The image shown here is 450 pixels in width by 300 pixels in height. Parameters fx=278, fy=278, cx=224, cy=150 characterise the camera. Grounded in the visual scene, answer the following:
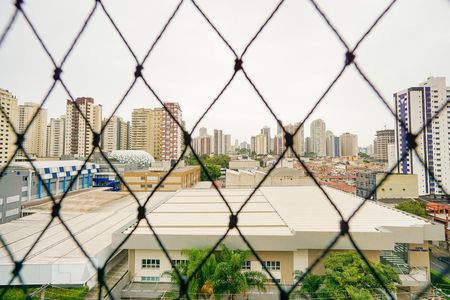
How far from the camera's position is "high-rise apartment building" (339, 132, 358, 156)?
17625 millimetres

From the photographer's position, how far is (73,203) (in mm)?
8742

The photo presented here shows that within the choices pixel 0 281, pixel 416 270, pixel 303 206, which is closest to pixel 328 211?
pixel 303 206

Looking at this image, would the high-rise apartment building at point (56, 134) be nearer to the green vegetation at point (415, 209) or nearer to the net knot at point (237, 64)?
the green vegetation at point (415, 209)

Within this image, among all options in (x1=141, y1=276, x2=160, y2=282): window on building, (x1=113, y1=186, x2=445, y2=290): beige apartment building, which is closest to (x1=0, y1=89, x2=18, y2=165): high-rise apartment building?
(x1=113, y1=186, x2=445, y2=290): beige apartment building

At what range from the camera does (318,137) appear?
15.0 metres

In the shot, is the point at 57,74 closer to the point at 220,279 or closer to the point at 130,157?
the point at 220,279

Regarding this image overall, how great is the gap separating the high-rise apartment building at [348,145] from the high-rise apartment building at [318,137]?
2941 mm

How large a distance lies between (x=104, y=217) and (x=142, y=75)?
758cm

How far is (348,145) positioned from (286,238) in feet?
51.3

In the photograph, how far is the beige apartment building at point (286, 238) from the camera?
4145mm

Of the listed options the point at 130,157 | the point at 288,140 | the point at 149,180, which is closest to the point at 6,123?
the point at 149,180

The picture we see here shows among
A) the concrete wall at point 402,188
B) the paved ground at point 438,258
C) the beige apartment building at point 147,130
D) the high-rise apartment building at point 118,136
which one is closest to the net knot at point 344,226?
the paved ground at point 438,258

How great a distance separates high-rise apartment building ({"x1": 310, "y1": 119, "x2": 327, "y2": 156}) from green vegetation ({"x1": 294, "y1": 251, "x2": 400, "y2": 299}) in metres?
11.6

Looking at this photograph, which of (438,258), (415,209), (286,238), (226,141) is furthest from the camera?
(226,141)
